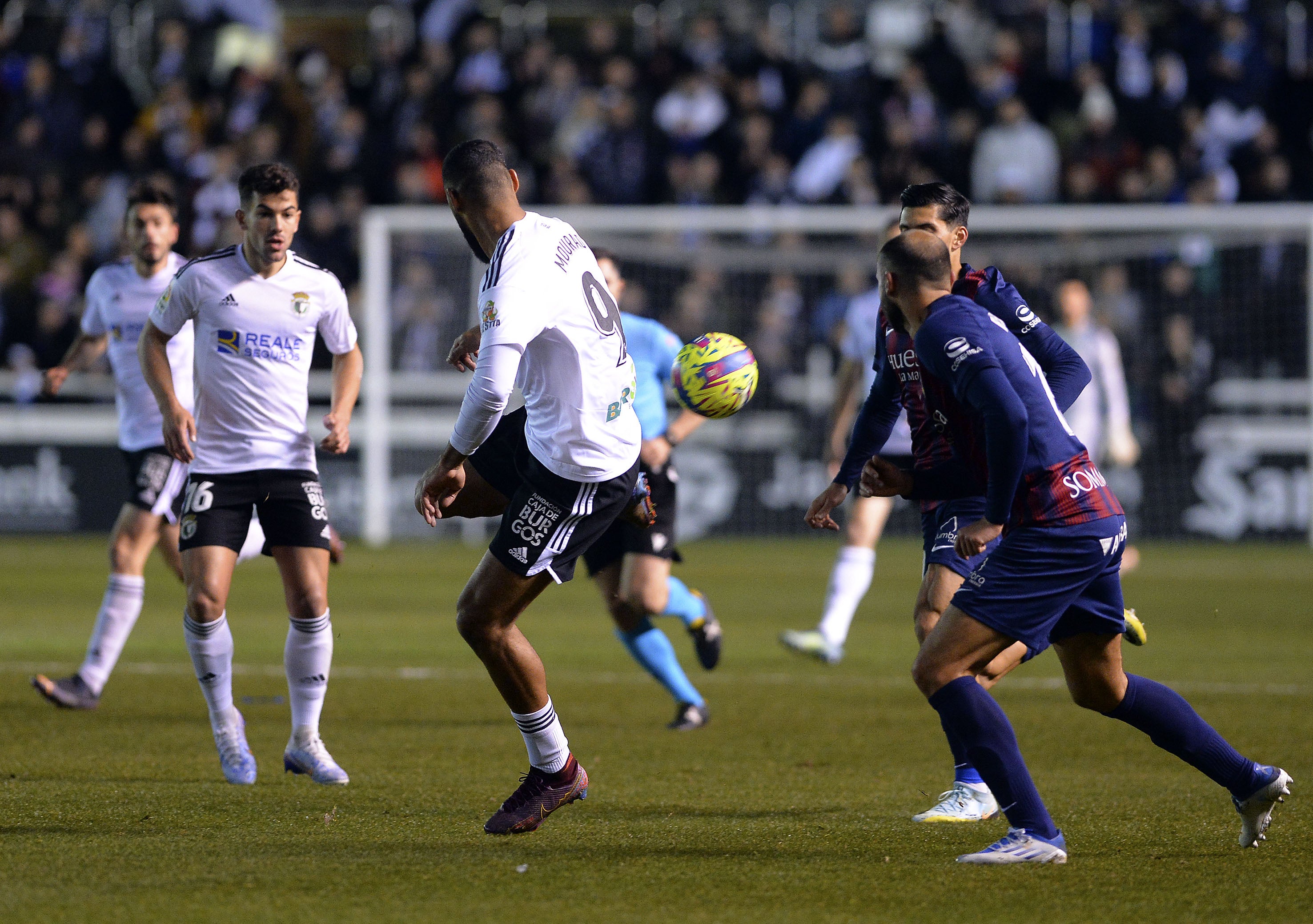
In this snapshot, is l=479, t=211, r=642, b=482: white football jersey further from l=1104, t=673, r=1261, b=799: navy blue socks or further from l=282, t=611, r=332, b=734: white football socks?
l=1104, t=673, r=1261, b=799: navy blue socks

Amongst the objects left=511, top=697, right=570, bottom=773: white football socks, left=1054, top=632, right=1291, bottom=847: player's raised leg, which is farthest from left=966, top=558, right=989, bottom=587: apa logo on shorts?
left=511, top=697, right=570, bottom=773: white football socks

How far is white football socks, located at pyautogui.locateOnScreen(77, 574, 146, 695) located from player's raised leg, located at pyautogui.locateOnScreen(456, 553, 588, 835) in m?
3.49

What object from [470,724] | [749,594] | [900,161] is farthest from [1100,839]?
[900,161]

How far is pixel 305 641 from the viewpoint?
669cm

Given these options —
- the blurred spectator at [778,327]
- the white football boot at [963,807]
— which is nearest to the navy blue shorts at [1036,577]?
the white football boot at [963,807]

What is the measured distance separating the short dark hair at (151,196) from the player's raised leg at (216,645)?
2.50 metres

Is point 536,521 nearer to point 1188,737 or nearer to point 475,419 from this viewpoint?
point 475,419

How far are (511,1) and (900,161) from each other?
7328 millimetres

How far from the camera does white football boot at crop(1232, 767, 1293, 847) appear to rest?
5215 millimetres

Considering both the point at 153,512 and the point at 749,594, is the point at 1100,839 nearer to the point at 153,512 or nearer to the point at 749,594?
the point at 153,512

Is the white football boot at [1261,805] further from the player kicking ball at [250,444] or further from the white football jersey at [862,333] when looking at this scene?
the white football jersey at [862,333]

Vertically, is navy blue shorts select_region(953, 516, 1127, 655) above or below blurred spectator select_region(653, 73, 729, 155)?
below

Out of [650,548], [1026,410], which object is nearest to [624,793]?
[650,548]

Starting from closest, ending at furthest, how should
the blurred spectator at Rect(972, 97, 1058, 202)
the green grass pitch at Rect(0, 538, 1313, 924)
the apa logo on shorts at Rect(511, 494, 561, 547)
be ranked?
the green grass pitch at Rect(0, 538, 1313, 924) < the apa logo on shorts at Rect(511, 494, 561, 547) < the blurred spectator at Rect(972, 97, 1058, 202)
